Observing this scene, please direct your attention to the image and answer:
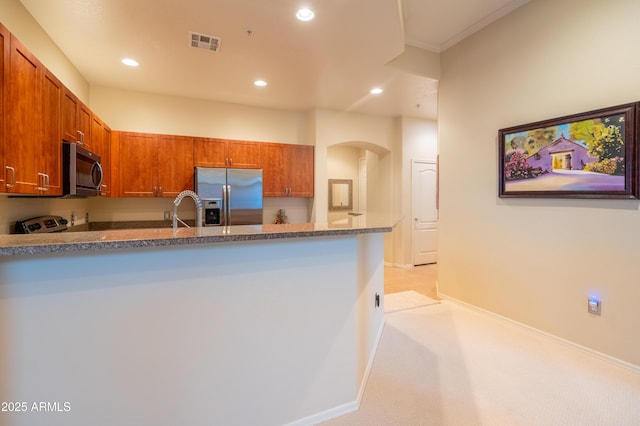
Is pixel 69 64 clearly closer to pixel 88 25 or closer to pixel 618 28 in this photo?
pixel 88 25

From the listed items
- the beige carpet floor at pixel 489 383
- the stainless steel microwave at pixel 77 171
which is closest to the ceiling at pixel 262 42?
the stainless steel microwave at pixel 77 171

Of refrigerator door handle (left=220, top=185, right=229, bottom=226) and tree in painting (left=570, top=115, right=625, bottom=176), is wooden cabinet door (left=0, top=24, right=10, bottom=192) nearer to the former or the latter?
refrigerator door handle (left=220, top=185, right=229, bottom=226)

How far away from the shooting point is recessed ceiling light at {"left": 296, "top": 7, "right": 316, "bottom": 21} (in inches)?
92.0

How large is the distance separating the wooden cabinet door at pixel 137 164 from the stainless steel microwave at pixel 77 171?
110cm

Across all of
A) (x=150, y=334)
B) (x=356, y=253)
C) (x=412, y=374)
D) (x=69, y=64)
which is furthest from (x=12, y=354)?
(x=69, y=64)

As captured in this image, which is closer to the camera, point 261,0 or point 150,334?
point 150,334

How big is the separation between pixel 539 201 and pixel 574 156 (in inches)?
18.7

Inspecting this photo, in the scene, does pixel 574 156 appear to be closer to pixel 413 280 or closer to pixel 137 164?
pixel 413 280

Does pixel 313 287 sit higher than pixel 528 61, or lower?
lower

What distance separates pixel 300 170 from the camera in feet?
16.0

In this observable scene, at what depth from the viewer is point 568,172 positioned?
251 cm

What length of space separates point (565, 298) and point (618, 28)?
86.9 inches

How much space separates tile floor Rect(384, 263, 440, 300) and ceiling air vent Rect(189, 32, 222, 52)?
3633 millimetres

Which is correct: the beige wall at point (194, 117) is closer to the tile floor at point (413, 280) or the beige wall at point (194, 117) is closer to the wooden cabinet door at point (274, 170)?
the wooden cabinet door at point (274, 170)
